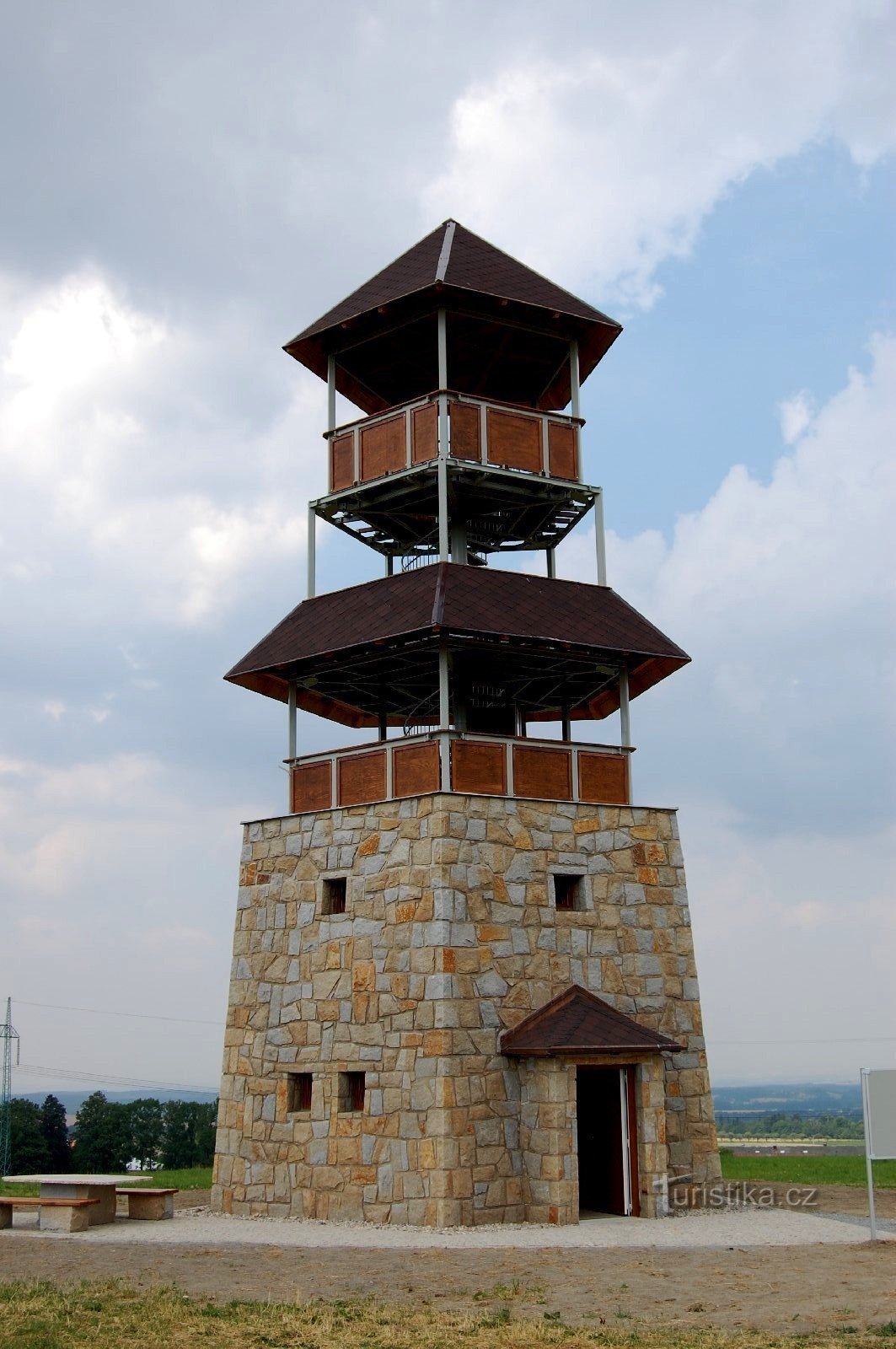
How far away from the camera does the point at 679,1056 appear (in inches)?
754

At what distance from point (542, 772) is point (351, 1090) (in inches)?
183

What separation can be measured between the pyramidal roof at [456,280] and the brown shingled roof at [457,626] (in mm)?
3895

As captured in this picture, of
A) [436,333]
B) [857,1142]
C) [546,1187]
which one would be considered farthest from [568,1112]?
[857,1142]

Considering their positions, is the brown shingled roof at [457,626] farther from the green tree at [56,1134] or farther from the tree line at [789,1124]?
the tree line at [789,1124]

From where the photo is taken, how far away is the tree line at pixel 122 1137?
4419cm

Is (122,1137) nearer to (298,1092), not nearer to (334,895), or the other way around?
(298,1092)

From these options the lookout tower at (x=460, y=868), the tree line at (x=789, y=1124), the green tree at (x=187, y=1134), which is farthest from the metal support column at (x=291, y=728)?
the tree line at (x=789, y=1124)

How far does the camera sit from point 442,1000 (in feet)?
56.4

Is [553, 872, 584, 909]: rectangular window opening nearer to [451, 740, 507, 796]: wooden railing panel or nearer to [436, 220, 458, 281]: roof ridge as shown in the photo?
[451, 740, 507, 796]: wooden railing panel

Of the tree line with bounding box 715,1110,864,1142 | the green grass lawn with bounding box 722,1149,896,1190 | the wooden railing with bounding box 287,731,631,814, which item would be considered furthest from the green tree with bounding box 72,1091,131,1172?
the wooden railing with bounding box 287,731,631,814

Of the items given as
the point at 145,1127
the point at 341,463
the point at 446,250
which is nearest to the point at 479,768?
the point at 341,463

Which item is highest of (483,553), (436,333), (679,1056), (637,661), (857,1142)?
(436,333)

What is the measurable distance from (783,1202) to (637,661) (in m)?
7.51

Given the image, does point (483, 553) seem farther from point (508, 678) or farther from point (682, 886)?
point (682, 886)
